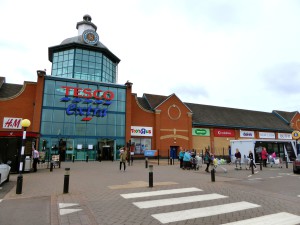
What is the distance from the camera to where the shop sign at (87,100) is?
30766 mm

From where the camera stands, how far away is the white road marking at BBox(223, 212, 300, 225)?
5707 millimetres

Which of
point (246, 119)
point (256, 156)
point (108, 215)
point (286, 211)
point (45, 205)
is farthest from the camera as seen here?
point (246, 119)

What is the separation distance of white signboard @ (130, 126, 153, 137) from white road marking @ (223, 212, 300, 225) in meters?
28.8

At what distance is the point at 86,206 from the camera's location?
7.07 meters

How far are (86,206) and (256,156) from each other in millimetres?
21897

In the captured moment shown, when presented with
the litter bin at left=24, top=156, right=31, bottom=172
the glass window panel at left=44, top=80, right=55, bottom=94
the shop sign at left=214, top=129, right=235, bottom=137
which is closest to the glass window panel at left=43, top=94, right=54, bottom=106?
the glass window panel at left=44, top=80, right=55, bottom=94

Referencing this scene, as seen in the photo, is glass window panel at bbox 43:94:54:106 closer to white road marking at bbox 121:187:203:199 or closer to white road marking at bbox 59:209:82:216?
white road marking at bbox 121:187:203:199

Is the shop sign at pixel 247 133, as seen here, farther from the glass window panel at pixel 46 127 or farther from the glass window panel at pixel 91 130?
the glass window panel at pixel 46 127

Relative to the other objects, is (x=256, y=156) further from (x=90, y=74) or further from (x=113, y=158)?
(x=90, y=74)

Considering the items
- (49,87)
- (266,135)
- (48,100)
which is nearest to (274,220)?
(48,100)

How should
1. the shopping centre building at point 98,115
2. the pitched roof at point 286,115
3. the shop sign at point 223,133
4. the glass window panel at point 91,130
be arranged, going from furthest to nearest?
the pitched roof at point 286,115 < the shop sign at point 223,133 < the glass window panel at point 91,130 < the shopping centre building at point 98,115

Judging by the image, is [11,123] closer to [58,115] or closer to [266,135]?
[58,115]

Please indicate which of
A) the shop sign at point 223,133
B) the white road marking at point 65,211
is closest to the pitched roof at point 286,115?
the shop sign at point 223,133

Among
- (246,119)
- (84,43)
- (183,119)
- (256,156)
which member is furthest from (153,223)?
(246,119)
